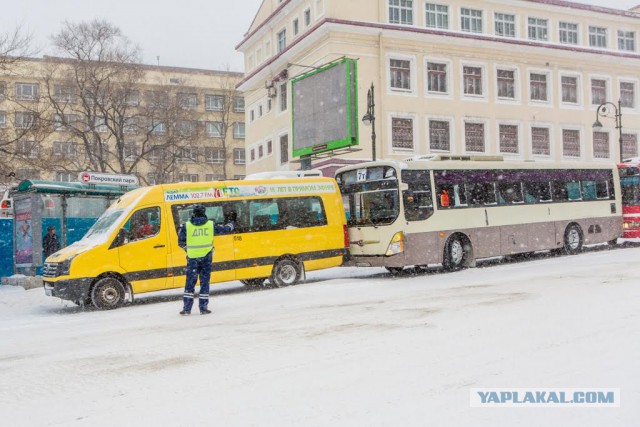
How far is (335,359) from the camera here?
6941 mm

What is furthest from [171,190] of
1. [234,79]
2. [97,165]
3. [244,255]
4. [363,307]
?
[234,79]

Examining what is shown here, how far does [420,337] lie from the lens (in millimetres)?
7906

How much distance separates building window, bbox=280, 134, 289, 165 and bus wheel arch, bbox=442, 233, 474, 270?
23486 mm

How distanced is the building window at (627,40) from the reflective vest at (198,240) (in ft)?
139

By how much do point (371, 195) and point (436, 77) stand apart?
74.8 feet

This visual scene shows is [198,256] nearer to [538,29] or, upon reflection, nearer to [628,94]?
[538,29]

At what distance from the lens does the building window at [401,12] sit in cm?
3725

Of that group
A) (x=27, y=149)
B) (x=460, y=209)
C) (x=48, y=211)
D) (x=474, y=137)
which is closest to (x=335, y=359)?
(x=460, y=209)

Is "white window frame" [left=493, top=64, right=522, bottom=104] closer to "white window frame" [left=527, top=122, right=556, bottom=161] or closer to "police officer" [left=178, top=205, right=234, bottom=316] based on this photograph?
"white window frame" [left=527, top=122, right=556, bottom=161]

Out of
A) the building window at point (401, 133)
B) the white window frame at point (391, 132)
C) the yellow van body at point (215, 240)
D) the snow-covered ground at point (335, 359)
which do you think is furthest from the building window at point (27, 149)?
the building window at point (401, 133)

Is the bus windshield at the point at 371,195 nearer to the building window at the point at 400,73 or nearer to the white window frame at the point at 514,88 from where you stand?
the building window at the point at 400,73

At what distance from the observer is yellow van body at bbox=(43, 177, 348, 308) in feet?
44.3

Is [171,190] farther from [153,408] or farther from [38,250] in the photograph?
[153,408]

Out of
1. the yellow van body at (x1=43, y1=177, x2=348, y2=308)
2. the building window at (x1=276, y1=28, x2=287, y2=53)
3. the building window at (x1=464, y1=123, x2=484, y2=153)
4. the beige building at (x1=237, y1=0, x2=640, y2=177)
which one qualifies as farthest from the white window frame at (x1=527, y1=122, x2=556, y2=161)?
the yellow van body at (x1=43, y1=177, x2=348, y2=308)
